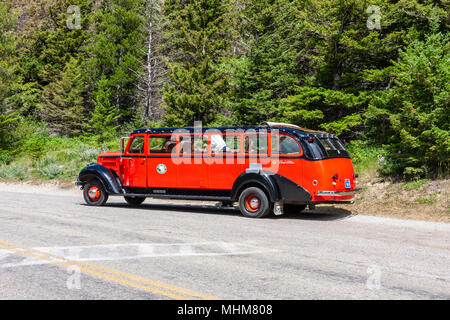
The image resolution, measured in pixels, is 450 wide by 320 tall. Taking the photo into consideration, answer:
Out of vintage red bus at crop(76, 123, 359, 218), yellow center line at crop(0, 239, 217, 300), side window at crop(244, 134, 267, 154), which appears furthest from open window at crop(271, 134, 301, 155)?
yellow center line at crop(0, 239, 217, 300)

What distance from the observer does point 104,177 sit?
13.7 meters

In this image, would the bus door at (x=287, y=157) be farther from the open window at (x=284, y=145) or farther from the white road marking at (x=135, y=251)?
the white road marking at (x=135, y=251)

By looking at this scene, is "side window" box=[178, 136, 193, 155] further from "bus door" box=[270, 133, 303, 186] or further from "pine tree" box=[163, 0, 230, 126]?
"pine tree" box=[163, 0, 230, 126]

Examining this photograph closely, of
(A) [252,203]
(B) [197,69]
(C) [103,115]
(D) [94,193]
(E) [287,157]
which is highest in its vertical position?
(B) [197,69]

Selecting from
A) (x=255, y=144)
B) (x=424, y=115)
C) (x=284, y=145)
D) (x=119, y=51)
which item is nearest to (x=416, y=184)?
(x=424, y=115)

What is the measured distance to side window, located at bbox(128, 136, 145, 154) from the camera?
1348cm

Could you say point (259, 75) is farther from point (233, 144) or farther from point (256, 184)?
point (256, 184)

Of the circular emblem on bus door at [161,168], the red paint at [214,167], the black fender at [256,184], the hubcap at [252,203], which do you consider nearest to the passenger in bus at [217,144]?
the red paint at [214,167]

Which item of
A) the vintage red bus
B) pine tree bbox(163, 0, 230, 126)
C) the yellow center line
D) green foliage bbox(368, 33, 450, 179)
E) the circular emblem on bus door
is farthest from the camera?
pine tree bbox(163, 0, 230, 126)

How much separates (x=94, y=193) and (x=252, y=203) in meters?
5.54

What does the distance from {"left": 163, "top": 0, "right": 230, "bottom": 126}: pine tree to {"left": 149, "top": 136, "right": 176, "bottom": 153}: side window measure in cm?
1600

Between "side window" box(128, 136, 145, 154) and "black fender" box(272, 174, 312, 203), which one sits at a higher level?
"side window" box(128, 136, 145, 154)

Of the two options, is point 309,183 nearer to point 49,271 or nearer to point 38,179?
point 49,271
